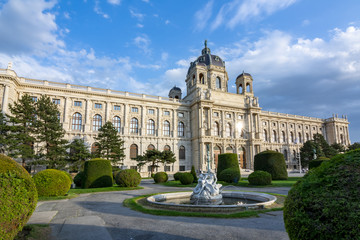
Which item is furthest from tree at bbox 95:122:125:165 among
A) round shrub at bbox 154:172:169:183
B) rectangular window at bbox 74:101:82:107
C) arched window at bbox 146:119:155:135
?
arched window at bbox 146:119:155:135

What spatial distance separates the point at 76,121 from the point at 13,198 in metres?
41.3

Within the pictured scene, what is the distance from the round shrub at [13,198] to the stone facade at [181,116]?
36.5 metres

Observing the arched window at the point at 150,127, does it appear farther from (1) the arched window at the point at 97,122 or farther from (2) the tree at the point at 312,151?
(2) the tree at the point at 312,151

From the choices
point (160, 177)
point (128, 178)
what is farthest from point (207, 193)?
point (160, 177)

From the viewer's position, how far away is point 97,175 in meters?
21.4

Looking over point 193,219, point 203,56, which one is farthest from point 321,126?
point 193,219

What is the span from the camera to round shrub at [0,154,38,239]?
4922mm

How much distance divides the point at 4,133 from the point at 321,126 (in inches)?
3292

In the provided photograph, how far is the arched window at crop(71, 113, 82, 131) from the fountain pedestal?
1436 inches

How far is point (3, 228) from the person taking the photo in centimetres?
484

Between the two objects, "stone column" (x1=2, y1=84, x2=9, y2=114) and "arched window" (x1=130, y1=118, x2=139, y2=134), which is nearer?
"stone column" (x1=2, y1=84, x2=9, y2=114)

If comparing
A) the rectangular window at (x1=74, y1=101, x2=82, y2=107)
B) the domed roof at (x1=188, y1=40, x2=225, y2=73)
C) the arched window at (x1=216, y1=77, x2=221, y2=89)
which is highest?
the domed roof at (x1=188, y1=40, x2=225, y2=73)

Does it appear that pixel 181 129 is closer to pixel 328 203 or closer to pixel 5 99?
pixel 5 99

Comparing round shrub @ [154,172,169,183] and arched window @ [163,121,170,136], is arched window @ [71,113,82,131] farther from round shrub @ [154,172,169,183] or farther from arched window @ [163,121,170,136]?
round shrub @ [154,172,169,183]
